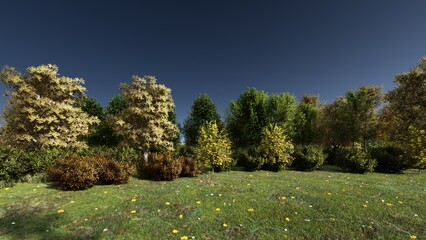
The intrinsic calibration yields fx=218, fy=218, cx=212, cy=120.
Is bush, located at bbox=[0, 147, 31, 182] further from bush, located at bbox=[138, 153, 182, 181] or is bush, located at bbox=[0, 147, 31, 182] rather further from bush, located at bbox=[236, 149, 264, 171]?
bush, located at bbox=[236, 149, 264, 171]

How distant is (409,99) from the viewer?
21.2 metres

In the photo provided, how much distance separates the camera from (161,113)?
63.1 feet

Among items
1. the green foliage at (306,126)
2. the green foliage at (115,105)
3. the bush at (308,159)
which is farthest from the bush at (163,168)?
the green foliage at (306,126)

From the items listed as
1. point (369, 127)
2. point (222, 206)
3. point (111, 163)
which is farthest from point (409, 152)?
point (111, 163)

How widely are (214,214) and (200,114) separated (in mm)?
23058

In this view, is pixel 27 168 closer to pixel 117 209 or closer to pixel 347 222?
pixel 117 209

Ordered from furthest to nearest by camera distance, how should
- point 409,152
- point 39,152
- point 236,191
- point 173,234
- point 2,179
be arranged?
point 409,152, point 39,152, point 2,179, point 236,191, point 173,234

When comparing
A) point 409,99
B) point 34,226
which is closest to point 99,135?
point 34,226

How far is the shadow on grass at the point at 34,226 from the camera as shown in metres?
4.70

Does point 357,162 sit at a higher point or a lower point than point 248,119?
lower

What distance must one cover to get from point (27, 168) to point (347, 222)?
44.4 ft

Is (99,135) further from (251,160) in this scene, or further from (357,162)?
(357,162)

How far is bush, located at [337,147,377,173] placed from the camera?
1524 centimetres

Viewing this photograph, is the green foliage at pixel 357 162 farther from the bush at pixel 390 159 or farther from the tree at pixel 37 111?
the tree at pixel 37 111
